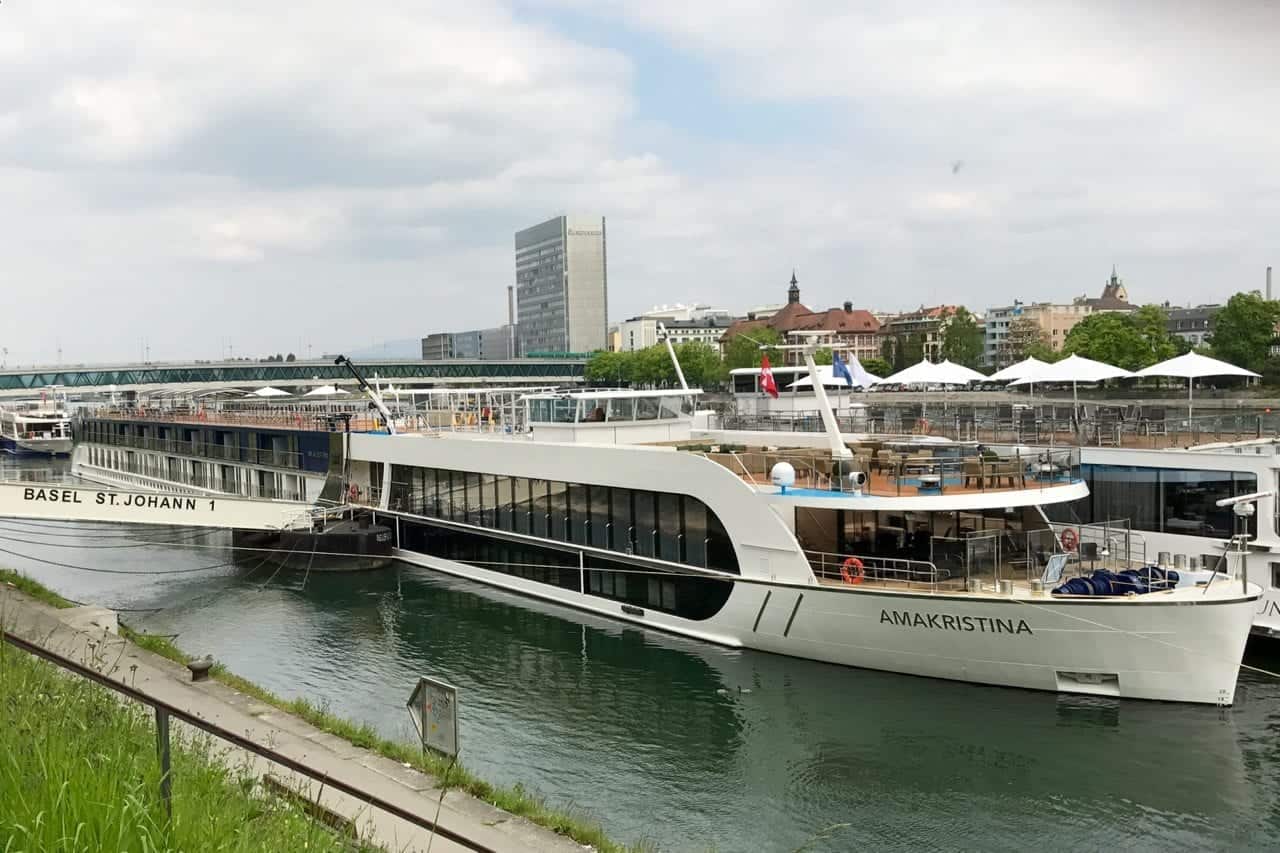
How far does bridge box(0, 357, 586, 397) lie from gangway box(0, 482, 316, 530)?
9162cm

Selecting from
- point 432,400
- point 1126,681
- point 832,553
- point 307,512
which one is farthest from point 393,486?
point 1126,681

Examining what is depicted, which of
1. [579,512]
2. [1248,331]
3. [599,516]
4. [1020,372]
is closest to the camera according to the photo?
[599,516]

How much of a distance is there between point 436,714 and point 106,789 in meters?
6.54

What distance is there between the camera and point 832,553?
738 inches

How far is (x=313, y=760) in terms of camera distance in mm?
10883

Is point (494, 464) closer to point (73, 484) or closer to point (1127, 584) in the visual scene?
point (73, 484)

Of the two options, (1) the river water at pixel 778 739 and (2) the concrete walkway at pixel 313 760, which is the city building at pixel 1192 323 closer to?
(1) the river water at pixel 778 739

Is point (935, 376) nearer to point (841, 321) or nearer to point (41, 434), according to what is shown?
point (41, 434)

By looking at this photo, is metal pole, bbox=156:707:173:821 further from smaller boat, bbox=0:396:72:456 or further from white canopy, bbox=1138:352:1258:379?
smaller boat, bbox=0:396:72:456

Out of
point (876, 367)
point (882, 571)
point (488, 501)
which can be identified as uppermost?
point (876, 367)

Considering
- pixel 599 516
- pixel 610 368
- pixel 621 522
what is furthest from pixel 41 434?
pixel 621 522

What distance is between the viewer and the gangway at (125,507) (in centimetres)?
2572

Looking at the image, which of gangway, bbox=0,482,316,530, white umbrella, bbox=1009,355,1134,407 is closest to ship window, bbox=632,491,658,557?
gangway, bbox=0,482,316,530

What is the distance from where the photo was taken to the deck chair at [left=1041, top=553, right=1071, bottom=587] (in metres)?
16.8
